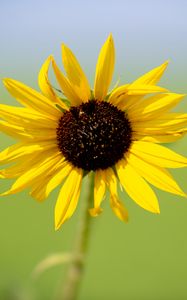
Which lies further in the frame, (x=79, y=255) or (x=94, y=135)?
(x=79, y=255)

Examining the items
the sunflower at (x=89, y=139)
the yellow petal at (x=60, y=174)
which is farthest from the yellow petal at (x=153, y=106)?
the yellow petal at (x=60, y=174)

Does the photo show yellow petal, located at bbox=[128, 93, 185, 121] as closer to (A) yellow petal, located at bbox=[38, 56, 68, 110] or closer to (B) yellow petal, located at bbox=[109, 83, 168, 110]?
(B) yellow petal, located at bbox=[109, 83, 168, 110]

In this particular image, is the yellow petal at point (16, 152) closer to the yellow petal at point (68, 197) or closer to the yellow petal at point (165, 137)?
the yellow petal at point (68, 197)

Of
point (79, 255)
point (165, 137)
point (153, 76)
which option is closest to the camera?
point (153, 76)

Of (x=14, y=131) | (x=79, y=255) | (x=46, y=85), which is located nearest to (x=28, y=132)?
(x=14, y=131)

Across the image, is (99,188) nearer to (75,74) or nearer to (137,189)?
(137,189)

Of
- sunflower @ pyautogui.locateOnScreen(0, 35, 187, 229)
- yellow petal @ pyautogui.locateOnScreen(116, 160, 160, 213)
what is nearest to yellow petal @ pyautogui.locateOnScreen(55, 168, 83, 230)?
sunflower @ pyautogui.locateOnScreen(0, 35, 187, 229)

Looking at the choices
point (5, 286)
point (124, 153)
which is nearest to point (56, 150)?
point (124, 153)
